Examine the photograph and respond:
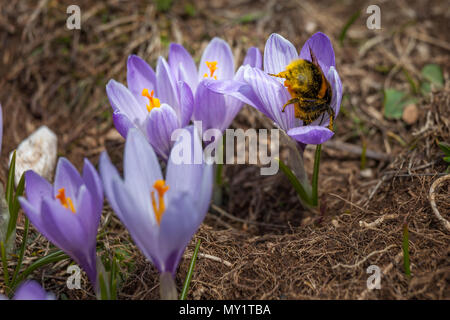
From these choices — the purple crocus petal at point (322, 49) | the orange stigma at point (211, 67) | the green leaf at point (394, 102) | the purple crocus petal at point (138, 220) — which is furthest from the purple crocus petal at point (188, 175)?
the green leaf at point (394, 102)

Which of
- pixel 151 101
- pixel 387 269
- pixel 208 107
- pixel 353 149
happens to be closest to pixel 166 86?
pixel 151 101

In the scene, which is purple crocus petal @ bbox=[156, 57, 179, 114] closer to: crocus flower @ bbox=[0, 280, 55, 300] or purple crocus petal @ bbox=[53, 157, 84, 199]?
purple crocus petal @ bbox=[53, 157, 84, 199]

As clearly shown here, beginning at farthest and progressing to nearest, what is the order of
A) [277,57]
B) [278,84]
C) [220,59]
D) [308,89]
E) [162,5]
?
1. [162,5]
2. [220,59]
3. [277,57]
4. [278,84]
5. [308,89]

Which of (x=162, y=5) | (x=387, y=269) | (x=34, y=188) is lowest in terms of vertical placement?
(x=387, y=269)

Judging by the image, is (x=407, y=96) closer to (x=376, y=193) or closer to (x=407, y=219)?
(x=376, y=193)

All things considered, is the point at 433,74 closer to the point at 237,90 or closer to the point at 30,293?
the point at 237,90

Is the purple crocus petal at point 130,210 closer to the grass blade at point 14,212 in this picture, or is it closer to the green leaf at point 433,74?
the grass blade at point 14,212
